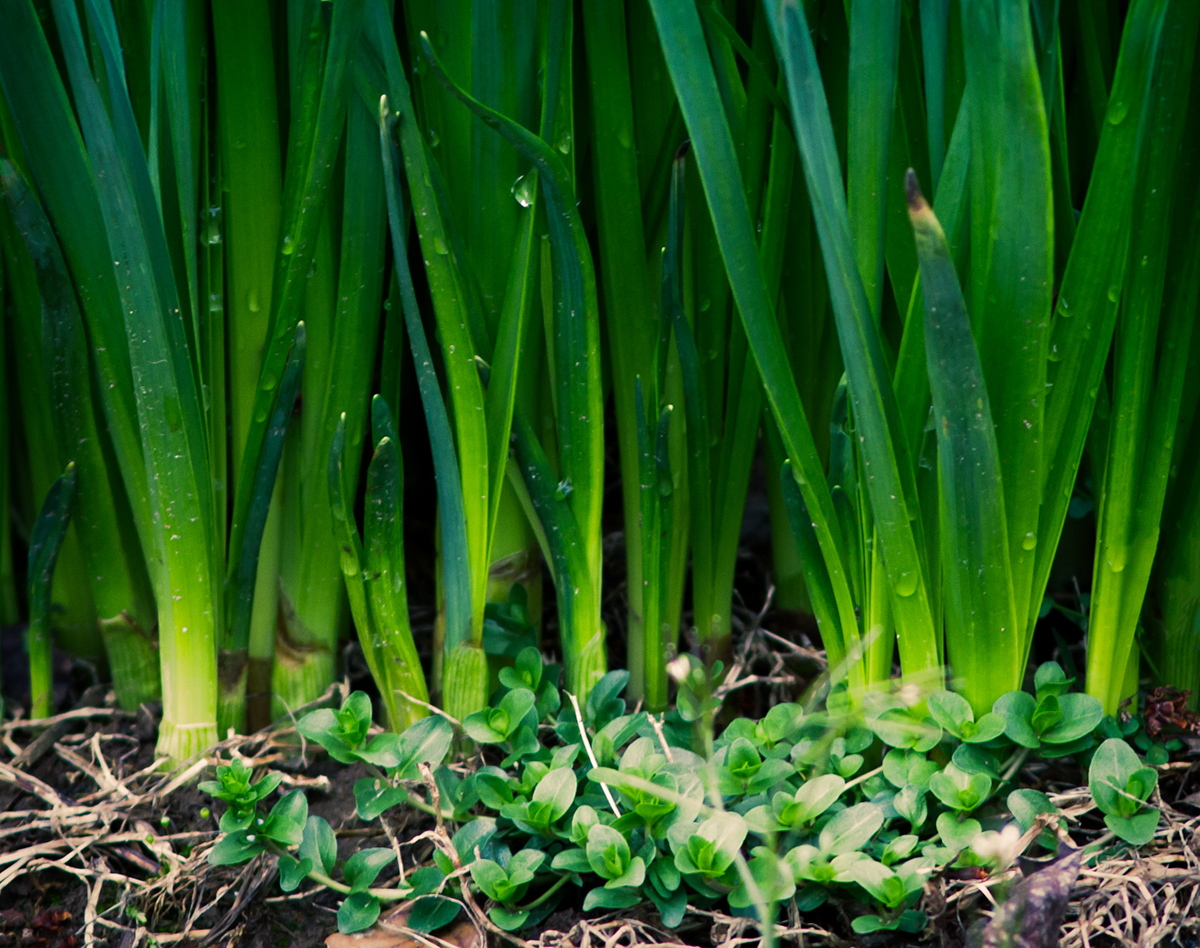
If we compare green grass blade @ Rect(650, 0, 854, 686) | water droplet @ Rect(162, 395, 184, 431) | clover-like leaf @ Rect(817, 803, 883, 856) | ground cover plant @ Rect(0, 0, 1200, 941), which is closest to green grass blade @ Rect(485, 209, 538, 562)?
ground cover plant @ Rect(0, 0, 1200, 941)

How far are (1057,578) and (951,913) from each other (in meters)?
0.54

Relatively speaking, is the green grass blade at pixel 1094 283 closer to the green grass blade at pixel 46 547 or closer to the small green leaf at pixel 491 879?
the small green leaf at pixel 491 879

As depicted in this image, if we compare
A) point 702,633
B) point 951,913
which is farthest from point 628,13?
point 951,913

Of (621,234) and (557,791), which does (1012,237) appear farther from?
(557,791)

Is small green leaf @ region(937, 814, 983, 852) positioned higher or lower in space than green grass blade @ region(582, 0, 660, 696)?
lower

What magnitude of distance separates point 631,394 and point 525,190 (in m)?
0.22

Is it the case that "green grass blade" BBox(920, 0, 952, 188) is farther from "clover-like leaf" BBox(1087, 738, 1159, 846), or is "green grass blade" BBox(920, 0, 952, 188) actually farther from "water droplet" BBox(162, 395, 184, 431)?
"water droplet" BBox(162, 395, 184, 431)

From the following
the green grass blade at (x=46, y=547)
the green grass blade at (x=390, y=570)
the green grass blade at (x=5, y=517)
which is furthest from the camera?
the green grass blade at (x=5, y=517)

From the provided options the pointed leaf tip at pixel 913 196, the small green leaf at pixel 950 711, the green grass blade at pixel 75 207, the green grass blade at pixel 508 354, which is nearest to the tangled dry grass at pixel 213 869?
the small green leaf at pixel 950 711

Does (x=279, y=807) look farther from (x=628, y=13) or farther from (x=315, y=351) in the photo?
(x=628, y=13)

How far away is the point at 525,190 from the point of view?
813 millimetres

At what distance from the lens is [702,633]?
97 centimetres

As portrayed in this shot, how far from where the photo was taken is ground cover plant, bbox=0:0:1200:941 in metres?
0.70

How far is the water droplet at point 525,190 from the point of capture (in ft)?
2.66
